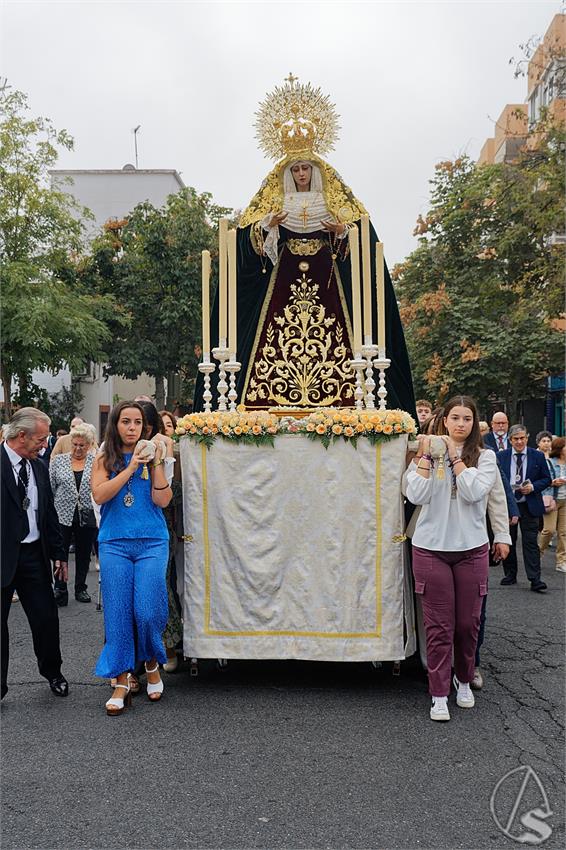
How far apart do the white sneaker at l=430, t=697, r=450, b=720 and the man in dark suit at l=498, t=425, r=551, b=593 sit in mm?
4212

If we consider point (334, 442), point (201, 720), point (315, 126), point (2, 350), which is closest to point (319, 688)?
point (201, 720)

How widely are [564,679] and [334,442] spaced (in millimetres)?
2162

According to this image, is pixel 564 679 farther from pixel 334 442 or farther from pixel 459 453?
pixel 334 442

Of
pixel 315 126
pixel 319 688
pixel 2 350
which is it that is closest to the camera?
pixel 319 688

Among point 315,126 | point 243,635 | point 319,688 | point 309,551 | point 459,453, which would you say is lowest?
point 319,688

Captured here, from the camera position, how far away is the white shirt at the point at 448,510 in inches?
177

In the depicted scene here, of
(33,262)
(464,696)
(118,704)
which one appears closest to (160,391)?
(33,262)

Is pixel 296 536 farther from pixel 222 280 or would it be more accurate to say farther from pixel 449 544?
pixel 222 280

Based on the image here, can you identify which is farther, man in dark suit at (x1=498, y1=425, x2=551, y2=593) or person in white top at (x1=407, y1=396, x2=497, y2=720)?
man in dark suit at (x1=498, y1=425, x2=551, y2=593)

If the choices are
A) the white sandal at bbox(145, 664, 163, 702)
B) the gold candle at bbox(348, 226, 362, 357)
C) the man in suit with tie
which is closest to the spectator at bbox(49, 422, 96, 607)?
the white sandal at bbox(145, 664, 163, 702)

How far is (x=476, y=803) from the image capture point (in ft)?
11.5

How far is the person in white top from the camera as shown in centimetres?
453

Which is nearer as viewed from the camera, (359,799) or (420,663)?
(359,799)

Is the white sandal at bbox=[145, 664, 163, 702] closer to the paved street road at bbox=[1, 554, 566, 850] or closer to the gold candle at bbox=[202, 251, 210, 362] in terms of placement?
the paved street road at bbox=[1, 554, 566, 850]
